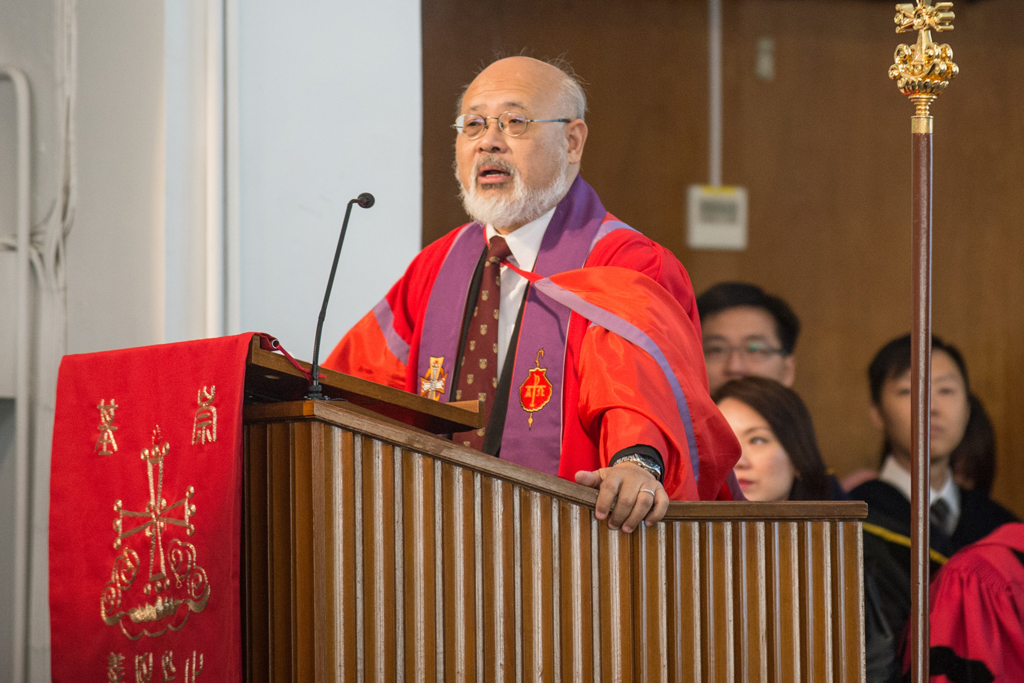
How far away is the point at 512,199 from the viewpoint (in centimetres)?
297

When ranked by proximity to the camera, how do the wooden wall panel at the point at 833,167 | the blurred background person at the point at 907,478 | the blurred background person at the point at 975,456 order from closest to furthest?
the blurred background person at the point at 907,478 < the blurred background person at the point at 975,456 < the wooden wall panel at the point at 833,167

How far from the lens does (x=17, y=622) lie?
3.38 metres

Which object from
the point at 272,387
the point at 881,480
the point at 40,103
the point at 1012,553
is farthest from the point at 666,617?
the point at 881,480

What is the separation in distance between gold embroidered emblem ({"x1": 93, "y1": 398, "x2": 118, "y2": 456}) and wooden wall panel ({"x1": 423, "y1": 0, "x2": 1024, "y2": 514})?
384 centimetres

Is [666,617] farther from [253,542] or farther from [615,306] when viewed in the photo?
[615,306]

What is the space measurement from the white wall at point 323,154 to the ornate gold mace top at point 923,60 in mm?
2214

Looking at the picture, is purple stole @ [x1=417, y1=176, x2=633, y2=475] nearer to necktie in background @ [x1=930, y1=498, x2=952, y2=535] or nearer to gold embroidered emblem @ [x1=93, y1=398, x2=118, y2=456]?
gold embroidered emblem @ [x1=93, y1=398, x2=118, y2=456]

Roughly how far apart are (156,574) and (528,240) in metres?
1.42

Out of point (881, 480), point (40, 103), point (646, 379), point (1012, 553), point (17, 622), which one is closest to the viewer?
point (646, 379)

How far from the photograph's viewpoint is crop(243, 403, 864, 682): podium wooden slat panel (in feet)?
5.88

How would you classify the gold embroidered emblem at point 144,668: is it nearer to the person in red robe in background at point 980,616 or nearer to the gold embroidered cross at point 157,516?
the gold embroidered cross at point 157,516

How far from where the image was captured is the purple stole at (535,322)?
272 cm

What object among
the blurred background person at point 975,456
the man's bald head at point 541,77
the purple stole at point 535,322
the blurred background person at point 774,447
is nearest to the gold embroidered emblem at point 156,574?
the purple stole at point 535,322

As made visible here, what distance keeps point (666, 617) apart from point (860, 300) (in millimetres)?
4112
